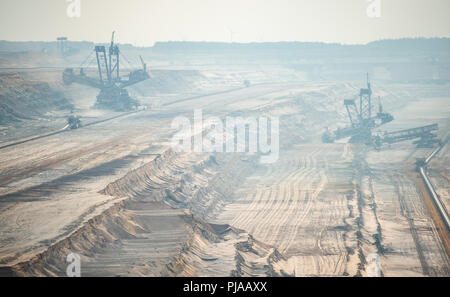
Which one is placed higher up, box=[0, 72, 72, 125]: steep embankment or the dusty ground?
box=[0, 72, 72, 125]: steep embankment

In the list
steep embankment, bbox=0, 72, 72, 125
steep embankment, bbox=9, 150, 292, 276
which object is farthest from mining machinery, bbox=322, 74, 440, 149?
steep embankment, bbox=0, 72, 72, 125

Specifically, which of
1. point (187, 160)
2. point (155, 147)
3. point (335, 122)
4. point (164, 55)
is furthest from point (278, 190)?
point (164, 55)

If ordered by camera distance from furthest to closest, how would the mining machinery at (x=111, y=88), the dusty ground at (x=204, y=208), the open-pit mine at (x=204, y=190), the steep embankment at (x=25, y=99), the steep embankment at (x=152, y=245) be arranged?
the mining machinery at (x=111, y=88), the steep embankment at (x=25, y=99), the open-pit mine at (x=204, y=190), the dusty ground at (x=204, y=208), the steep embankment at (x=152, y=245)

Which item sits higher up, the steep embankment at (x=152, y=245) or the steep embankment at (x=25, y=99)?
the steep embankment at (x=25, y=99)

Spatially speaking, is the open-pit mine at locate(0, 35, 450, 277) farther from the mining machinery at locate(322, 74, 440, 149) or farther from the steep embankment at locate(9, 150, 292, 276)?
the mining machinery at locate(322, 74, 440, 149)

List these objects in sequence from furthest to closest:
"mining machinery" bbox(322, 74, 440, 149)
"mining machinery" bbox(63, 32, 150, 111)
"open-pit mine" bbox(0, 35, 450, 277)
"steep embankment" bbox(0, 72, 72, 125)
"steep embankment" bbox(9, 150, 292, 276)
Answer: "mining machinery" bbox(63, 32, 150, 111) < "steep embankment" bbox(0, 72, 72, 125) < "mining machinery" bbox(322, 74, 440, 149) < "open-pit mine" bbox(0, 35, 450, 277) < "steep embankment" bbox(9, 150, 292, 276)

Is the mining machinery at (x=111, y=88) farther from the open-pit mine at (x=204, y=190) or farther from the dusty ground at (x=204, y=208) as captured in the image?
the dusty ground at (x=204, y=208)

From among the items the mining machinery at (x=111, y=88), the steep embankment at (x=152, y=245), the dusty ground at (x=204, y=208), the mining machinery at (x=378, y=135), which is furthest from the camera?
the mining machinery at (x=111, y=88)

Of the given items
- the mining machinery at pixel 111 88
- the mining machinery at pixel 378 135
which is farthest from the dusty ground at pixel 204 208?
the mining machinery at pixel 111 88

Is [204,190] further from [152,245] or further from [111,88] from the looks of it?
[111,88]

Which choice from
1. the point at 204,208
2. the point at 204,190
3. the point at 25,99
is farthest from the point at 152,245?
the point at 25,99

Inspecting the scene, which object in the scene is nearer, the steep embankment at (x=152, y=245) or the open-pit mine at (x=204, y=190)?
the steep embankment at (x=152, y=245)
